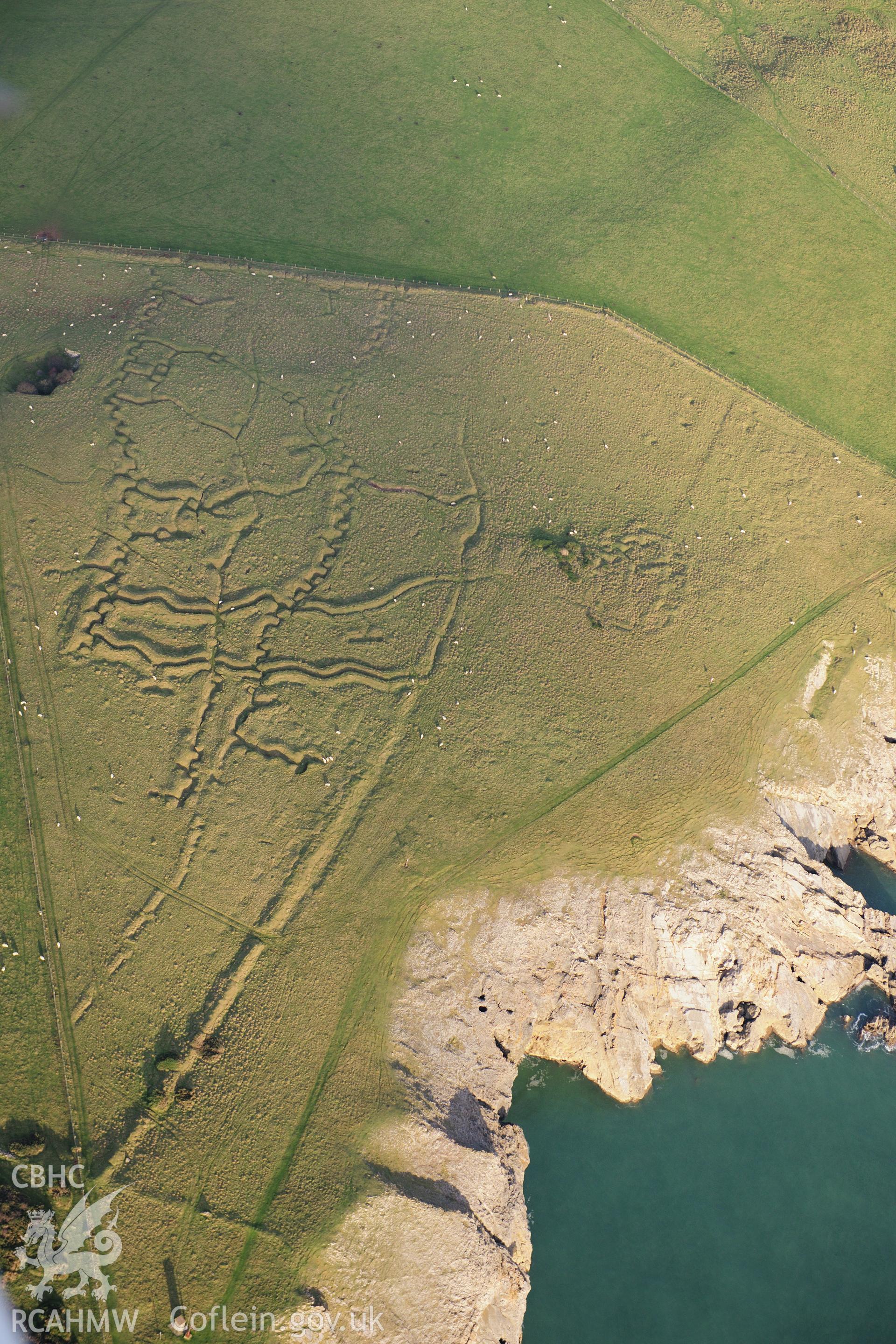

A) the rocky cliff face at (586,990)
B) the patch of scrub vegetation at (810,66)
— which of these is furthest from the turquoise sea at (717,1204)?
the patch of scrub vegetation at (810,66)

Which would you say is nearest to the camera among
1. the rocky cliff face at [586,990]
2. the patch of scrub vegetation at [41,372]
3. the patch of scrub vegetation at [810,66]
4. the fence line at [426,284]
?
the rocky cliff face at [586,990]

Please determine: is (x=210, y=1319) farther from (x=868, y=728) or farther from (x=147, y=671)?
(x=868, y=728)

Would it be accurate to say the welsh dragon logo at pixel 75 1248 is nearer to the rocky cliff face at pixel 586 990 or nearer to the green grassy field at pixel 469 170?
the rocky cliff face at pixel 586 990

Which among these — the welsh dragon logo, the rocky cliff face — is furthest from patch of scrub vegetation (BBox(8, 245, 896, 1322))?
the rocky cliff face

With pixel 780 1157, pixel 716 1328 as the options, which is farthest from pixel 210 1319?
pixel 780 1157

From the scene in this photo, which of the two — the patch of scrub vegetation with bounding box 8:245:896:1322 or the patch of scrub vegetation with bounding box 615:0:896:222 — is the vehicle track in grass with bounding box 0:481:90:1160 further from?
the patch of scrub vegetation with bounding box 615:0:896:222

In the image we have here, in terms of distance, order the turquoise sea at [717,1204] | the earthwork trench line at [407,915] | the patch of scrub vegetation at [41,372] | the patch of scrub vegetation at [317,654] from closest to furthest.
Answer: the earthwork trench line at [407,915] < the patch of scrub vegetation at [317,654] < the turquoise sea at [717,1204] < the patch of scrub vegetation at [41,372]

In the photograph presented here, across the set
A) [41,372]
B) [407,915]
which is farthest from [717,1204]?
[41,372]

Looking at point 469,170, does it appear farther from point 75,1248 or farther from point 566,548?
point 75,1248
